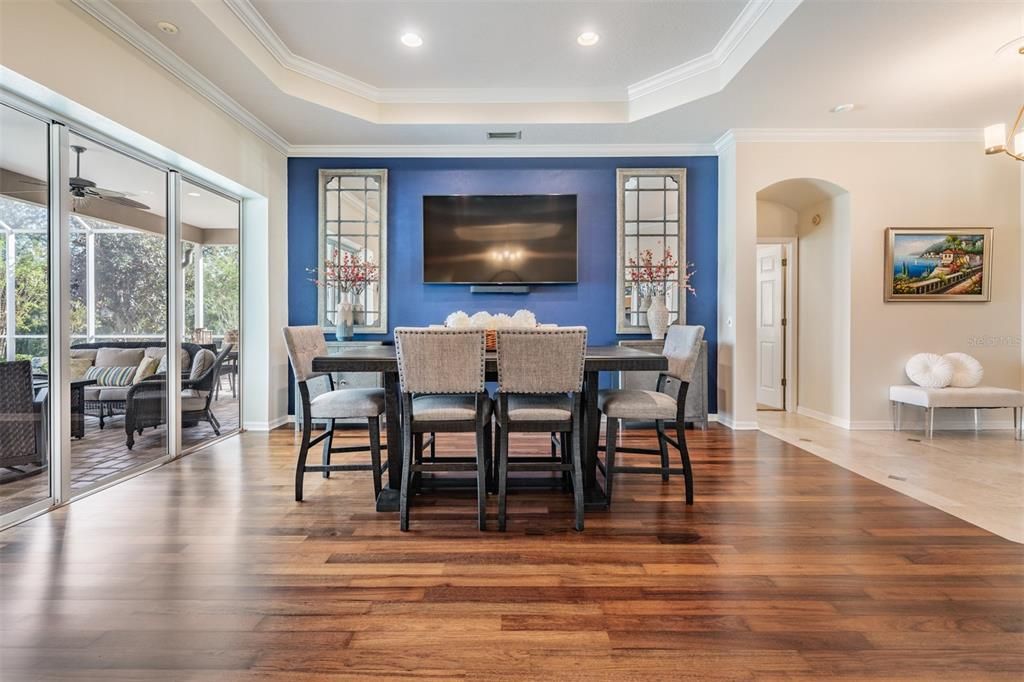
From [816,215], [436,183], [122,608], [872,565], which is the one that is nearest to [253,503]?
[122,608]

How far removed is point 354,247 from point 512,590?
4030 mm

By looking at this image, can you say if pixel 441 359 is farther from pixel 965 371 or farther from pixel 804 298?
pixel 804 298

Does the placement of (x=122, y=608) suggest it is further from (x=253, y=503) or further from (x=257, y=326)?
(x=257, y=326)

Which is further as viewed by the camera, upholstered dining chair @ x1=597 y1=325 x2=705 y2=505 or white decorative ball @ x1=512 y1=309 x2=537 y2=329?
white decorative ball @ x1=512 y1=309 x2=537 y2=329

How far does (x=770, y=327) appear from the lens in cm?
601

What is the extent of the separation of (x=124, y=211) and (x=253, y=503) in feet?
6.96

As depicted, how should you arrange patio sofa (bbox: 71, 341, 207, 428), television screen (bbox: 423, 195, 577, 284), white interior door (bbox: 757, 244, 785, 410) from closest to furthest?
patio sofa (bbox: 71, 341, 207, 428), television screen (bbox: 423, 195, 577, 284), white interior door (bbox: 757, 244, 785, 410)

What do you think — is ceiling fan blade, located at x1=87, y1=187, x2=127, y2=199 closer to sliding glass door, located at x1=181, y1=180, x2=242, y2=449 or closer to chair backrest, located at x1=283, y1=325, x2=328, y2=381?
sliding glass door, located at x1=181, y1=180, x2=242, y2=449

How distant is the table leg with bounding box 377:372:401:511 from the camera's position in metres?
2.57

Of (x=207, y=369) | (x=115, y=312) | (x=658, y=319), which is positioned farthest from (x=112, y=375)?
(x=658, y=319)

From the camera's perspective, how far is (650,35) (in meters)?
3.40

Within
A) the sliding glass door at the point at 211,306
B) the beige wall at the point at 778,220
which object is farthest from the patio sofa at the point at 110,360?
the beige wall at the point at 778,220

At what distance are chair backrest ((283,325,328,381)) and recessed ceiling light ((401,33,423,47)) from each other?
2.13 meters

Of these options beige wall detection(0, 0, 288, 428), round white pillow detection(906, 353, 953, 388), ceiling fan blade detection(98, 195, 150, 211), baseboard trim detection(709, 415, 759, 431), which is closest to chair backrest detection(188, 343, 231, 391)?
beige wall detection(0, 0, 288, 428)
